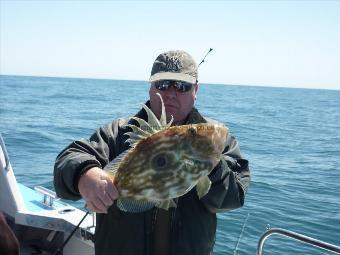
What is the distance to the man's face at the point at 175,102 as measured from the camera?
295 centimetres

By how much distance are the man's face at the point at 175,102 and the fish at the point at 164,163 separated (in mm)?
768

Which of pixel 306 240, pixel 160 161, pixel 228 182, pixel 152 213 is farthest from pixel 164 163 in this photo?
pixel 306 240

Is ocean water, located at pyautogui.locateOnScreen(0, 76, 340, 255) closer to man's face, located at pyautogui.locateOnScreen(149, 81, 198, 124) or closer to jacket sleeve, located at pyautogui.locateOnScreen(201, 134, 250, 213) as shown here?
jacket sleeve, located at pyautogui.locateOnScreen(201, 134, 250, 213)

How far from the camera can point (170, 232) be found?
2.85 meters

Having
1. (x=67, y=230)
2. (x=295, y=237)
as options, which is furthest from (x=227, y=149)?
(x=67, y=230)

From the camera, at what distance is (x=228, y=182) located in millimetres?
2584

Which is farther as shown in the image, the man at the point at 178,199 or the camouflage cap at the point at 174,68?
the camouflage cap at the point at 174,68

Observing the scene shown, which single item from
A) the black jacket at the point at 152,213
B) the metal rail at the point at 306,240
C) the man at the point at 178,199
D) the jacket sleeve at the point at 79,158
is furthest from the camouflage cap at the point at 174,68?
the metal rail at the point at 306,240

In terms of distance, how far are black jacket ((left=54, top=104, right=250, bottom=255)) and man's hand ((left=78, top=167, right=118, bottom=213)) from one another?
0.31 m

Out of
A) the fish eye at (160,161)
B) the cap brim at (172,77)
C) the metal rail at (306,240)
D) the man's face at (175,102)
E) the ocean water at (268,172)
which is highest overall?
the cap brim at (172,77)

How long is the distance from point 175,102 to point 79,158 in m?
0.79

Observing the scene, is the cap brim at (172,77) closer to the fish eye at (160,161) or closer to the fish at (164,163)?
the fish at (164,163)

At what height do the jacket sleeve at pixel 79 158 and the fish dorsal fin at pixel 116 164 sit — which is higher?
the fish dorsal fin at pixel 116 164

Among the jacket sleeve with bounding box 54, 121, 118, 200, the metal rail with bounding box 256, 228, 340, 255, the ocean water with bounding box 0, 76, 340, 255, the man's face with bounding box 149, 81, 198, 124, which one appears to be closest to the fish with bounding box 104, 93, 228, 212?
the jacket sleeve with bounding box 54, 121, 118, 200
